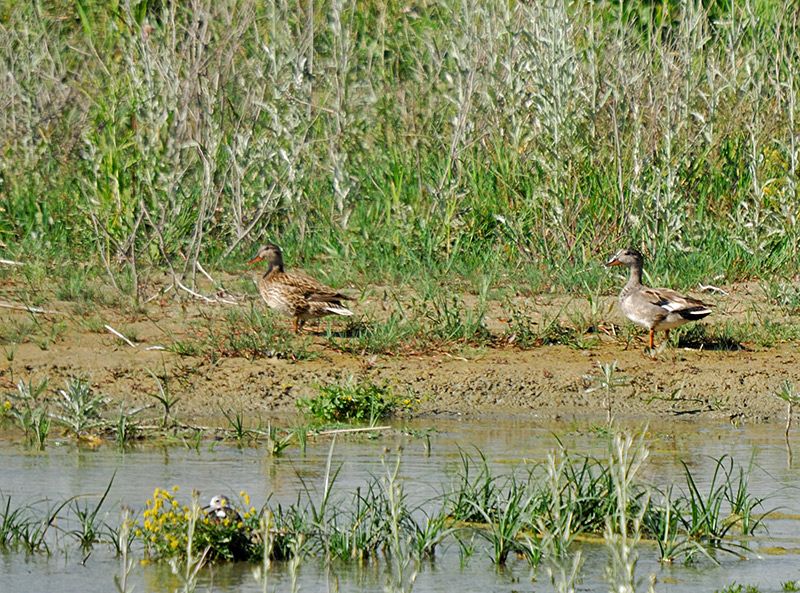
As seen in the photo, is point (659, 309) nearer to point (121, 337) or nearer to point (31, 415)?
point (121, 337)

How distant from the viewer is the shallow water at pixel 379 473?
19.8 feet

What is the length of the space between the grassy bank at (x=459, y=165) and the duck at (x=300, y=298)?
93cm

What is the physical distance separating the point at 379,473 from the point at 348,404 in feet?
4.83

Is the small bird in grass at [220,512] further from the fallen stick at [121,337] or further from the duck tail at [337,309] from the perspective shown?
the duck tail at [337,309]

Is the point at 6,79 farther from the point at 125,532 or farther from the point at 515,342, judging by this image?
the point at 125,532

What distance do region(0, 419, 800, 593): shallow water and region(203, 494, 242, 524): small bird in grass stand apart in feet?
0.69

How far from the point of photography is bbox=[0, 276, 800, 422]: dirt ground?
961 cm

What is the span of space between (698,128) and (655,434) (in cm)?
471

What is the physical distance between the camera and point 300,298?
10.4 m

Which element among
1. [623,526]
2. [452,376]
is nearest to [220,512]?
[623,526]

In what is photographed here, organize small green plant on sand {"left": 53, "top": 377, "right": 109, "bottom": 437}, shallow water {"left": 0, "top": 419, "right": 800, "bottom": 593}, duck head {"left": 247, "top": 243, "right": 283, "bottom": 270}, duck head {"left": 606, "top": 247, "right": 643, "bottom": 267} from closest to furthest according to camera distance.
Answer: shallow water {"left": 0, "top": 419, "right": 800, "bottom": 593}, small green plant on sand {"left": 53, "top": 377, "right": 109, "bottom": 437}, duck head {"left": 606, "top": 247, "right": 643, "bottom": 267}, duck head {"left": 247, "top": 243, "right": 283, "bottom": 270}

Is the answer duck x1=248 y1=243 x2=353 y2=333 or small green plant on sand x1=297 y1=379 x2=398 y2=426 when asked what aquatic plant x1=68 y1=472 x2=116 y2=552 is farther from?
duck x1=248 y1=243 x2=353 y2=333

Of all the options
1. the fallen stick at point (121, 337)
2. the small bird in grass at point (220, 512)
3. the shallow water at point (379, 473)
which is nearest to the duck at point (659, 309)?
the shallow water at point (379, 473)

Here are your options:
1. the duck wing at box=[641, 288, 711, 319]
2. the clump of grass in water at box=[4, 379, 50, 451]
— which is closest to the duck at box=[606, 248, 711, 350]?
the duck wing at box=[641, 288, 711, 319]
